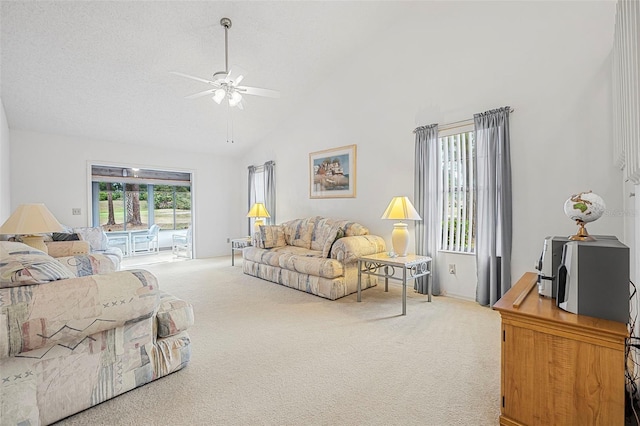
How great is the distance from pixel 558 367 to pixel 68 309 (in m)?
2.40

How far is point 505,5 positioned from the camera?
340cm

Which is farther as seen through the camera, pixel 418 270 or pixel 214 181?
pixel 214 181

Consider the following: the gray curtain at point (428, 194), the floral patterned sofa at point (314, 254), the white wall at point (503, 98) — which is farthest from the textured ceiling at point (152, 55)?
the floral patterned sofa at point (314, 254)

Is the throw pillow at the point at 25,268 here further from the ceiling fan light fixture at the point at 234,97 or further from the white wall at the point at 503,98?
the white wall at the point at 503,98

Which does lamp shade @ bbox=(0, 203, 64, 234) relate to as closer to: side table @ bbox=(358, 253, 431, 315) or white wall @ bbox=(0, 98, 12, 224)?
white wall @ bbox=(0, 98, 12, 224)

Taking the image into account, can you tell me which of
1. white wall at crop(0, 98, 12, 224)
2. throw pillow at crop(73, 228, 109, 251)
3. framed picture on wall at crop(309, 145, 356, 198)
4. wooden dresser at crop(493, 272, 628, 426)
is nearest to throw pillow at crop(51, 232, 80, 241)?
white wall at crop(0, 98, 12, 224)

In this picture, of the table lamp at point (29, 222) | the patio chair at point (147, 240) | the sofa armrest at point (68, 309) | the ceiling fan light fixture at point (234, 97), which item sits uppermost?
the ceiling fan light fixture at point (234, 97)

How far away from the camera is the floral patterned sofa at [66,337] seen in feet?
4.71

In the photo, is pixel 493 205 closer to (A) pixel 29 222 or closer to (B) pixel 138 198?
(A) pixel 29 222

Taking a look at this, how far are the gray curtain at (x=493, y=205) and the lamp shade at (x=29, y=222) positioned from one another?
4283mm

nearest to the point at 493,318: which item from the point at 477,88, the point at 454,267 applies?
the point at 454,267

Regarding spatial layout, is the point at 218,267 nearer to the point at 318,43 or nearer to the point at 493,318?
the point at 318,43

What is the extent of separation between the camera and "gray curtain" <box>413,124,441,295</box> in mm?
4023

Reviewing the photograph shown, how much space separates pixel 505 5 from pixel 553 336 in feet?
11.9
